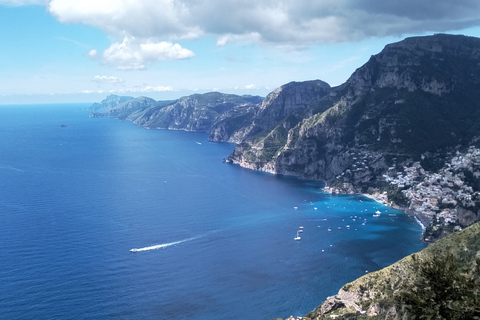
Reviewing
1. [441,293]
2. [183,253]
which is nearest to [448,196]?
[183,253]

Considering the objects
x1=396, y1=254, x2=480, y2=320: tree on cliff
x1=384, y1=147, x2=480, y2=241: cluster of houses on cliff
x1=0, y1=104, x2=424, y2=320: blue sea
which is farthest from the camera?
x1=384, y1=147, x2=480, y2=241: cluster of houses on cliff

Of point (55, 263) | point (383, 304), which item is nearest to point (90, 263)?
point (55, 263)

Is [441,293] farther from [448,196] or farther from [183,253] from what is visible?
[448,196]

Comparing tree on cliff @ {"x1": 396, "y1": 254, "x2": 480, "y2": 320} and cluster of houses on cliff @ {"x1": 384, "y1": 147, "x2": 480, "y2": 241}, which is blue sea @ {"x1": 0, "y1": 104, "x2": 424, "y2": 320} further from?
tree on cliff @ {"x1": 396, "y1": 254, "x2": 480, "y2": 320}

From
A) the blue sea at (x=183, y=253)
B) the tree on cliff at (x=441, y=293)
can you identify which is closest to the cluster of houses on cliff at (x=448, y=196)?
the blue sea at (x=183, y=253)

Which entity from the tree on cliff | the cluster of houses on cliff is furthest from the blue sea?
the tree on cliff

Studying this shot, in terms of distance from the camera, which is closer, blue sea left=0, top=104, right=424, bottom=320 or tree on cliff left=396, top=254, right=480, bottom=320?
tree on cliff left=396, top=254, right=480, bottom=320

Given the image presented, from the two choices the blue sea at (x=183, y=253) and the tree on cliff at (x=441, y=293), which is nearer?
the tree on cliff at (x=441, y=293)

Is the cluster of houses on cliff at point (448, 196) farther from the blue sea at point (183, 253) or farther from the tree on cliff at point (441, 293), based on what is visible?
the tree on cliff at point (441, 293)

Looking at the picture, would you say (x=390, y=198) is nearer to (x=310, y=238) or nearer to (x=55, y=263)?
(x=310, y=238)
